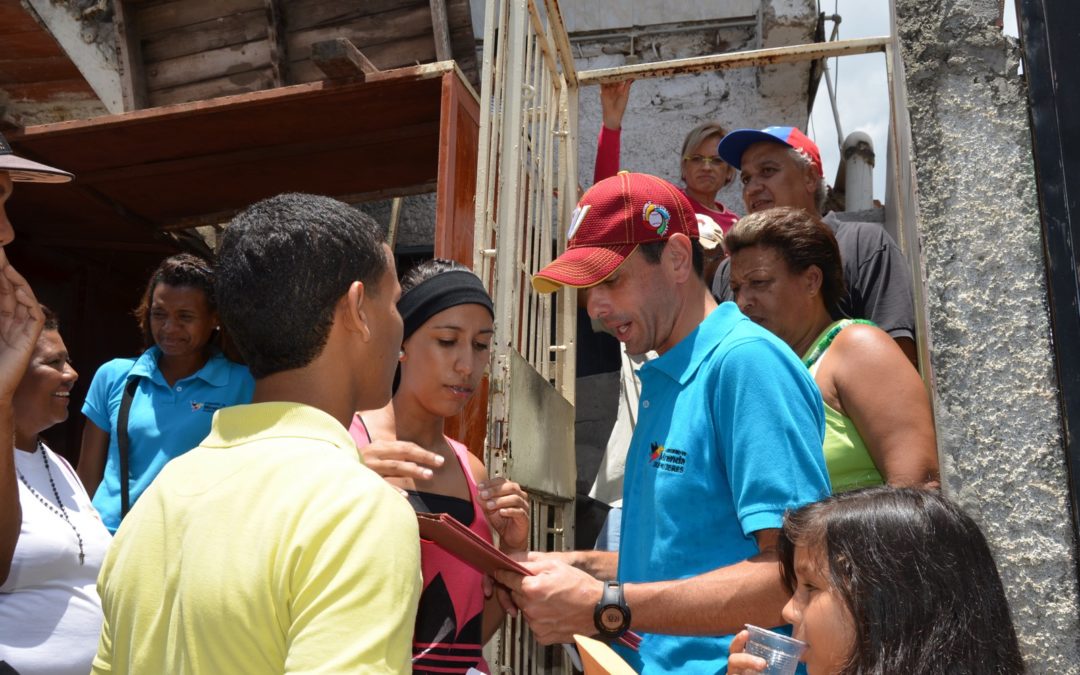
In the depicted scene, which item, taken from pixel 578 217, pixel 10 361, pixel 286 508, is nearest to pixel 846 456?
pixel 578 217

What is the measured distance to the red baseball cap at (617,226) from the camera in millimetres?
2367

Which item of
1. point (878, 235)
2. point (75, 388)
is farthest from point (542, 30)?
point (75, 388)

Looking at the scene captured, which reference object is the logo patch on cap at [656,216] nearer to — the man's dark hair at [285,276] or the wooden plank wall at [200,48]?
the man's dark hair at [285,276]

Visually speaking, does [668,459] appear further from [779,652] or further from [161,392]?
[161,392]

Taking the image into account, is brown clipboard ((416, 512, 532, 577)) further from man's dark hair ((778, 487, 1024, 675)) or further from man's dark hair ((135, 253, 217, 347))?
man's dark hair ((135, 253, 217, 347))

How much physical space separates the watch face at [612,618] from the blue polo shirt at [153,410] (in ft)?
6.36

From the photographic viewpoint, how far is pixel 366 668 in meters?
1.17

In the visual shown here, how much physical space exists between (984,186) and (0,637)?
2.46m

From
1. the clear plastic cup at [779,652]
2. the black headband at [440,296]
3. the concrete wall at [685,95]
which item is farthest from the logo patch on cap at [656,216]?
the concrete wall at [685,95]

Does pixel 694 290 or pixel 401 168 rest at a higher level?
pixel 401 168

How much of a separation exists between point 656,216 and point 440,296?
1.93 feet

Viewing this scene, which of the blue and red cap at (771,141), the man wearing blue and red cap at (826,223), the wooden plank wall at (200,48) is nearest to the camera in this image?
the man wearing blue and red cap at (826,223)

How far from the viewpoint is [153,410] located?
12.3 ft

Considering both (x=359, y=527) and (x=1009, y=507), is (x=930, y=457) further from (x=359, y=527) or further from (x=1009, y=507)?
(x=359, y=527)
